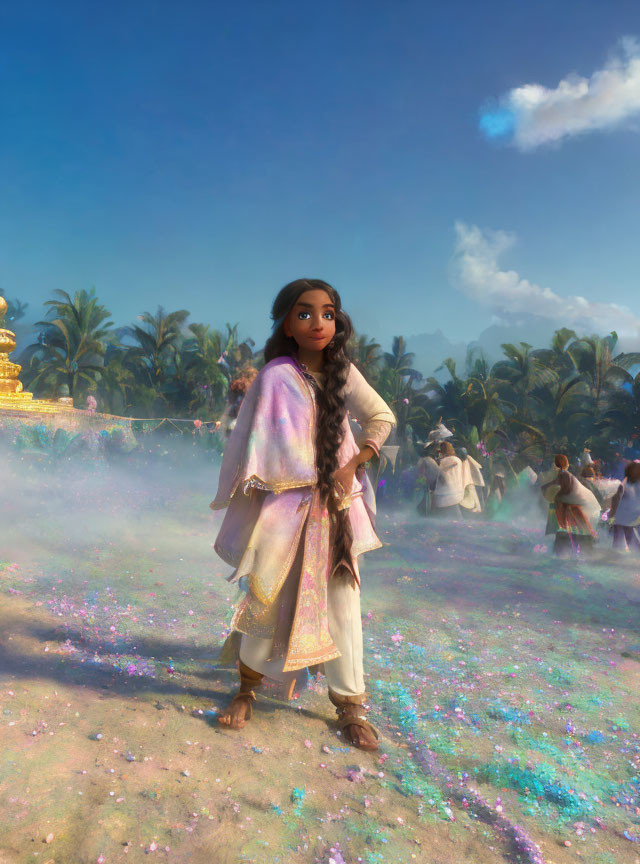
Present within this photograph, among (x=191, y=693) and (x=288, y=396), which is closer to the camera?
(x=288, y=396)

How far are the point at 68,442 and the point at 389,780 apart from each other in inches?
351

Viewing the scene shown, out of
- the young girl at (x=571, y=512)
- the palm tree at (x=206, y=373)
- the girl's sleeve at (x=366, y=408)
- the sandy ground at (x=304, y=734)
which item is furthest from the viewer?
the palm tree at (x=206, y=373)

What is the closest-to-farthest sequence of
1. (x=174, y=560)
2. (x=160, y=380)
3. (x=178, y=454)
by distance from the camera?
(x=174, y=560), (x=178, y=454), (x=160, y=380)

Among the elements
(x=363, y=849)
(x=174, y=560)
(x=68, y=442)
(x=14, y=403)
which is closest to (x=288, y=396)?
(x=363, y=849)

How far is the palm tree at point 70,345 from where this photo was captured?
34812 millimetres

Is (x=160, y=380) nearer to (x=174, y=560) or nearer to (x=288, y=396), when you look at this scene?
(x=174, y=560)

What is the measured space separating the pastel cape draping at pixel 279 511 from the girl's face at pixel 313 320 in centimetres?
16

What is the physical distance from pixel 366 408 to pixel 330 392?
20 cm

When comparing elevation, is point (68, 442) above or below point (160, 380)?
below

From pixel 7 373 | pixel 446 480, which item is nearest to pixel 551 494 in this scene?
pixel 446 480

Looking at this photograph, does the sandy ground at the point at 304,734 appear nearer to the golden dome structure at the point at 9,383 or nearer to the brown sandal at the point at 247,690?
the brown sandal at the point at 247,690

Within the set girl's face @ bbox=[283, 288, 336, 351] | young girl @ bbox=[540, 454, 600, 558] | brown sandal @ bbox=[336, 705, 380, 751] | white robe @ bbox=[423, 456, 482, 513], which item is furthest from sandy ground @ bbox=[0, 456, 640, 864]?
white robe @ bbox=[423, 456, 482, 513]

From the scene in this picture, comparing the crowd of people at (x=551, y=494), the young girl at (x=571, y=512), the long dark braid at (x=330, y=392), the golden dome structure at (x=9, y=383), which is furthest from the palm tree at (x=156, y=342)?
the long dark braid at (x=330, y=392)

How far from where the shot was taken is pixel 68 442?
33.2 ft
